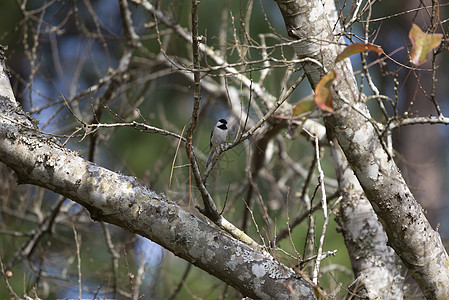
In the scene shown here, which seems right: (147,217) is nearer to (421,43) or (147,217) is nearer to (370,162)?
(370,162)

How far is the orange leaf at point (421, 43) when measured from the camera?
4.70 feet

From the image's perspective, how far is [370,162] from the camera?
2.02 metres

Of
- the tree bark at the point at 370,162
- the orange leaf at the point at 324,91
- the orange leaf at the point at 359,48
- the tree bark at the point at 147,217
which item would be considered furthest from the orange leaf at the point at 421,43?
the tree bark at the point at 147,217

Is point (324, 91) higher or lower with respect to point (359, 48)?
lower

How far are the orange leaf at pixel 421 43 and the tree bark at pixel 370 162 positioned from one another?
0.49m

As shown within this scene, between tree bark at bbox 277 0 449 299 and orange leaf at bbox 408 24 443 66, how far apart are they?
49cm

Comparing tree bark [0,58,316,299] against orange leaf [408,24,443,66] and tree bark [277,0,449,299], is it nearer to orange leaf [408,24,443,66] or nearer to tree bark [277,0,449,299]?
tree bark [277,0,449,299]

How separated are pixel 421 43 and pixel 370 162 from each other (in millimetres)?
685

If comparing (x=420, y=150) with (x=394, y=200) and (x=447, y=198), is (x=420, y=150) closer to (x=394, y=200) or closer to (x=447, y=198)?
(x=447, y=198)

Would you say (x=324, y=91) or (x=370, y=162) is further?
(x=370, y=162)

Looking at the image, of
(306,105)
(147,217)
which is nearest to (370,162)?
(306,105)

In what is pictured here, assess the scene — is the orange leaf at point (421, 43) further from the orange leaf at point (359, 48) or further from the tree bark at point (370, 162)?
the tree bark at point (370, 162)

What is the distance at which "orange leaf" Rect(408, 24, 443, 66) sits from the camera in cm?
143

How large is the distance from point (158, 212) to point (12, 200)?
9.73 feet
